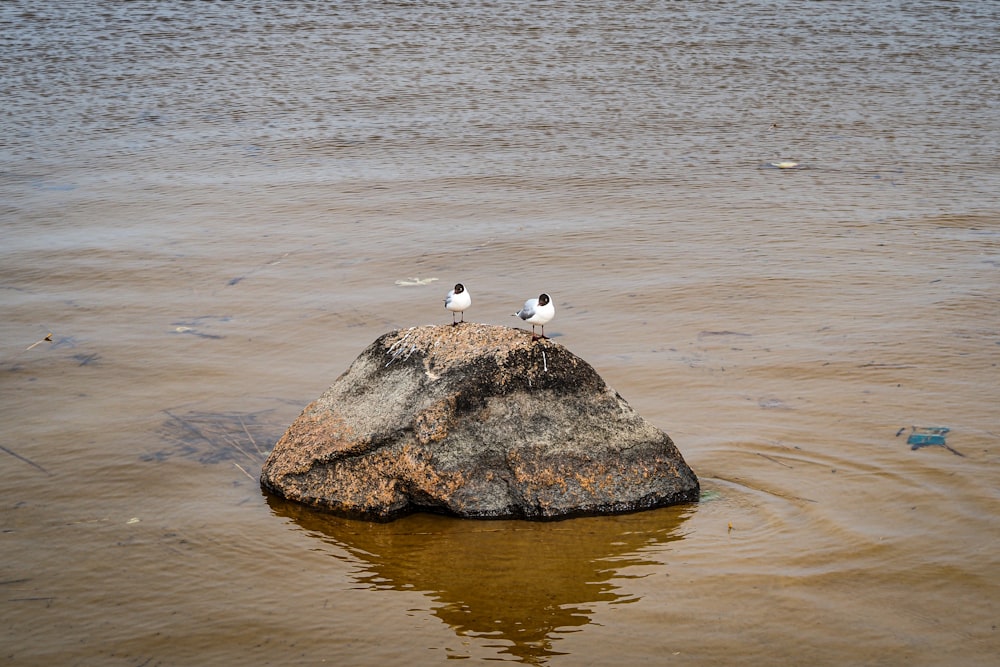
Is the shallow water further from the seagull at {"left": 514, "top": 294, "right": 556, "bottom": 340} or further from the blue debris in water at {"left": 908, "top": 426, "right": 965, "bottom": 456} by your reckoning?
the seagull at {"left": 514, "top": 294, "right": 556, "bottom": 340}

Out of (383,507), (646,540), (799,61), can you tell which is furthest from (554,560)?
(799,61)

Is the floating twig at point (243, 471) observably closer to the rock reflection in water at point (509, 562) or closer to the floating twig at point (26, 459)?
the rock reflection in water at point (509, 562)

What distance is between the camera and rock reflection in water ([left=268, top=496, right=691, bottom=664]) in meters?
3.95

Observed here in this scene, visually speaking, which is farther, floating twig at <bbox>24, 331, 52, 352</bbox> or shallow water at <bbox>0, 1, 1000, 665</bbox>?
floating twig at <bbox>24, 331, 52, 352</bbox>

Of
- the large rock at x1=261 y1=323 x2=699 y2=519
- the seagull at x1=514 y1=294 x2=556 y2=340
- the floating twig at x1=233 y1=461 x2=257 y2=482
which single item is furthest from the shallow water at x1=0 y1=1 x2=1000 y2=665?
the seagull at x1=514 y1=294 x2=556 y2=340

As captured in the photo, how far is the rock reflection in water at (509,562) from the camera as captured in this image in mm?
3953

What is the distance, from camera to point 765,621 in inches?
153

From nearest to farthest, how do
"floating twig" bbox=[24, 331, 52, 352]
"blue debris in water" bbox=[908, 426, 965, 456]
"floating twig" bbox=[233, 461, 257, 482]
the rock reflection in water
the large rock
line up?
the rock reflection in water → the large rock → "floating twig" bbox=[233, 461, 257, 482] → "blue debris in water" bbox=[908, 426, 965, 456] → "floating twig" bbox=[24, 331, 52, 352]

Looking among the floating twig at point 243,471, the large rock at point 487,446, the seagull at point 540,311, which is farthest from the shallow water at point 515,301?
the seagull at point 540,311

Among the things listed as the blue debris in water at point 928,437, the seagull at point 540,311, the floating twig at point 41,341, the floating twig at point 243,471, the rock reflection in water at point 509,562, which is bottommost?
the rock reflection in water at point 509,562

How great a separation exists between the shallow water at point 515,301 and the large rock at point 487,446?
0.13m

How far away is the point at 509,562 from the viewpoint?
4.27 metres

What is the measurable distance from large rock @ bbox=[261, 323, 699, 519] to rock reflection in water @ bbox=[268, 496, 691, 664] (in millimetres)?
72

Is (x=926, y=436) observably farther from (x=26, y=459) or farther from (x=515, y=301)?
(x=26, y=459)
